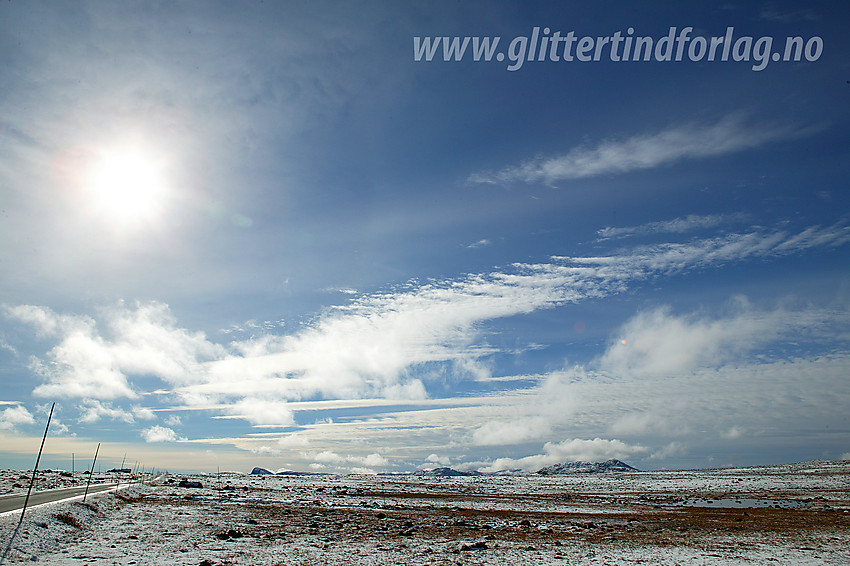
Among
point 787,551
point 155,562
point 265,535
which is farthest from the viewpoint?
point 265,535

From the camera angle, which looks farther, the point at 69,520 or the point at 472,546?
the point at 69,520

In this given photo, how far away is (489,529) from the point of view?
35.5 metres

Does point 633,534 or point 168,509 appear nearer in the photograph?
point 633,534

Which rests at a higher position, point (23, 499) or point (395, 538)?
point (23, 499)

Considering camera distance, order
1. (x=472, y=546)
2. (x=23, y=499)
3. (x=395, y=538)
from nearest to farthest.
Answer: (x=472, y=546) → (x=395, y=538) → (x=23, y=499)

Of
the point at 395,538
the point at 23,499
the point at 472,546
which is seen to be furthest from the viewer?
the point at 23,499

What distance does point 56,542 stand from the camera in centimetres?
2522

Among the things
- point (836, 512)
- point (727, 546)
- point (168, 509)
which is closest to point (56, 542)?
point (168, 509)

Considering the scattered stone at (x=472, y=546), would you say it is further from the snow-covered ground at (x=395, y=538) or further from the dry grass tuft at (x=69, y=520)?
the dry grass tuft at (x=69, y=520)

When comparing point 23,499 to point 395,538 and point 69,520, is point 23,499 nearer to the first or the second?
point 69,520

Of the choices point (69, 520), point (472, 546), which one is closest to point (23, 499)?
point (69, 520)

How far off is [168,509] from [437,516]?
26.3 m

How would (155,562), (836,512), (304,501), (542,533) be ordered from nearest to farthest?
(155,562) < (542,533) < (836,512) < (304,501)

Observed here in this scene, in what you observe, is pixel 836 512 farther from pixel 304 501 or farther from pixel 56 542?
pixel 56 542
